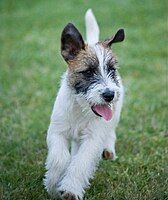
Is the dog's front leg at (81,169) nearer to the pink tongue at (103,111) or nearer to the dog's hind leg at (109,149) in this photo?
the pink tongue at (103,111)

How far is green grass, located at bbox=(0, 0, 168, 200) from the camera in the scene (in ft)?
18.5

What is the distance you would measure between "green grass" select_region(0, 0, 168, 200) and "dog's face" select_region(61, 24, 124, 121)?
95 centimetres

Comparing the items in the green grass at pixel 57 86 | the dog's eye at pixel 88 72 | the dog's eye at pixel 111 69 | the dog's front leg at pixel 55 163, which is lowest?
the green grass at pixel 57 86

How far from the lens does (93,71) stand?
5.21 m

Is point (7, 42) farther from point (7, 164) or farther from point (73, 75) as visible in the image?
point (73, 75)

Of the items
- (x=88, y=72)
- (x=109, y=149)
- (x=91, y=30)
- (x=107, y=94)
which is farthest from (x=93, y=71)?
(x=91, y=30)

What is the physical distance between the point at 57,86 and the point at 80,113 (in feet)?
12.2

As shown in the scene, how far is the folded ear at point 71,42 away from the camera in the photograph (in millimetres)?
5391

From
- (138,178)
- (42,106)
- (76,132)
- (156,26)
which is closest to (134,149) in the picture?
(138,178)

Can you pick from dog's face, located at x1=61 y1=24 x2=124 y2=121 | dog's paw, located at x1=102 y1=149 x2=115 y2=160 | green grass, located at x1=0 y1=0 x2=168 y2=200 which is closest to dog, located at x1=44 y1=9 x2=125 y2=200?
dog's face, located at x1=61 y1=24 x2=124 y2=121

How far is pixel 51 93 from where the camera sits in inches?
352

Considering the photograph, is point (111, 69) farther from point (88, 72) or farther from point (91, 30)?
point (91, 30)

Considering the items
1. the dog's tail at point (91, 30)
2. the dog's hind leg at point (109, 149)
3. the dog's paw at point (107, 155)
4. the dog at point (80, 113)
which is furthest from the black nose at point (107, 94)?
the dog's tail at point (91, 30)

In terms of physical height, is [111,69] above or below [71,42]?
below
